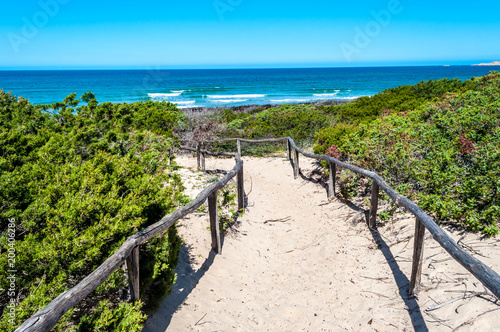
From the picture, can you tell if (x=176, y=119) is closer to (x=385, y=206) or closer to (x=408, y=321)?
(x=385, y=206)

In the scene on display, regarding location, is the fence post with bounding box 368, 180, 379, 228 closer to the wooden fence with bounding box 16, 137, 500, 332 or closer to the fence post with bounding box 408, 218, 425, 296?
the wooden fence with bounding box 16, 137, 500, 332

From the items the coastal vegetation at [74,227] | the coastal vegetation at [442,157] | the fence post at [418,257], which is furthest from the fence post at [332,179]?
the coastal vegetation at [74,227]

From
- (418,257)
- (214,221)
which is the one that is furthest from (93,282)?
(418,257)

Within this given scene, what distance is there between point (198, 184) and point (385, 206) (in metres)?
4.59

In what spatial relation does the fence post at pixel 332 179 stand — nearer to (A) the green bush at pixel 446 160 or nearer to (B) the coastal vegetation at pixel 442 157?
(B) the coastal vegetation at pixel 442 157

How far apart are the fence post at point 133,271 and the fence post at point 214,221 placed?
6.07 feet

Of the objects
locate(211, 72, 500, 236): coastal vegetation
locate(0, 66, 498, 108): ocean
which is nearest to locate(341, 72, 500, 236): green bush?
locate(211, 72, 500, 236): coastal vegetation

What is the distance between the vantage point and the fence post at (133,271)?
2705 millimetres

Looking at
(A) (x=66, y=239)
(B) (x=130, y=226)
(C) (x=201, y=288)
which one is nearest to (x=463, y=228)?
(C) (x=201, y=288)

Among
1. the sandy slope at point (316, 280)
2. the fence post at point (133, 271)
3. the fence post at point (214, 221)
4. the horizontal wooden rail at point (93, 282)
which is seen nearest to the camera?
the horizontal wooden rail at point (93, 282)

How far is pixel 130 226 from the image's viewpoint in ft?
8.82

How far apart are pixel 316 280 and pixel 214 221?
62.0 inches

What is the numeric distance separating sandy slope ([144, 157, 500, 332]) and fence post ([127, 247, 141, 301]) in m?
0.52

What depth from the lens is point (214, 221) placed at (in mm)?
4605
